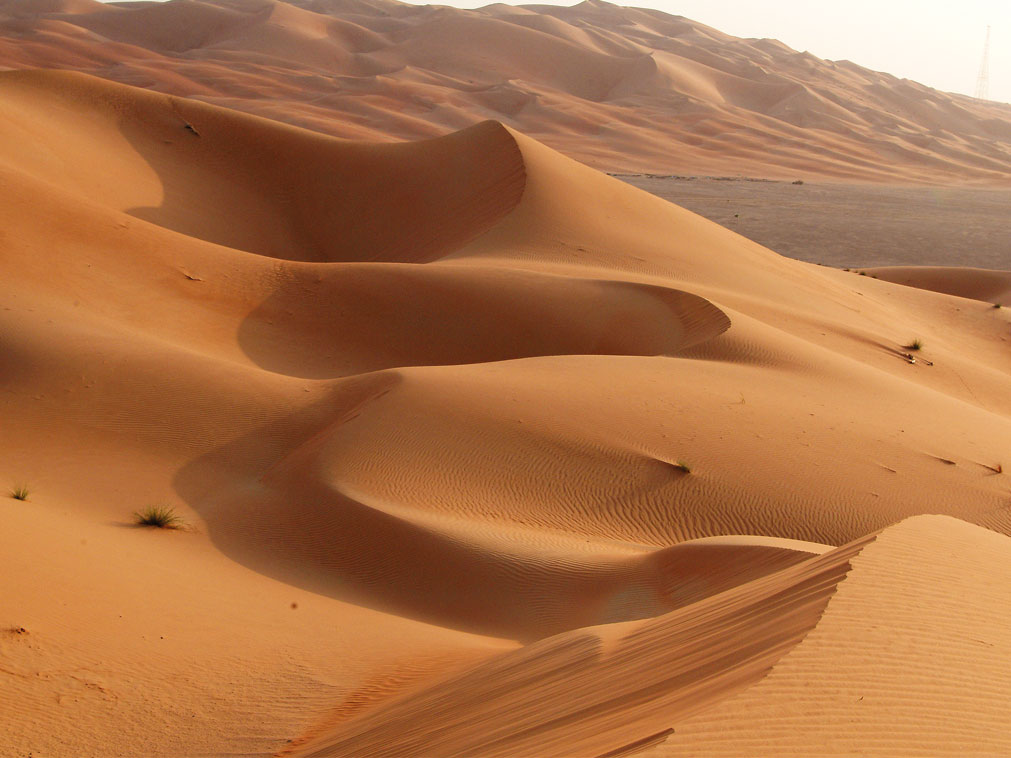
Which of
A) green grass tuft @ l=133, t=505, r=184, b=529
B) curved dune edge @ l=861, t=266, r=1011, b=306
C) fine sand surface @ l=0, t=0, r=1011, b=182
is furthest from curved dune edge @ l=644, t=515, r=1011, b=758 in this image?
fine sand surface @ l=0, t=0, r=1011, b=182

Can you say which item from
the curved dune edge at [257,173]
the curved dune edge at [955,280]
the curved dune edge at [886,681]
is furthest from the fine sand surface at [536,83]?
the curved dune edge at [886,681]

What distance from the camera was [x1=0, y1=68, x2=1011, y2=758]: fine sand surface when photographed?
10.6ft

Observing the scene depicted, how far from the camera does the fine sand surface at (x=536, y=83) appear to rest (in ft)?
168

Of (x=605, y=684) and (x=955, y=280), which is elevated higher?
(x=605, y=684)

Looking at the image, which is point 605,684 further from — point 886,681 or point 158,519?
point 158,519

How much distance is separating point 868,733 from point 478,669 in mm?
2055

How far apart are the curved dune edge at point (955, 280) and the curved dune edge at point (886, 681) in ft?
62.9

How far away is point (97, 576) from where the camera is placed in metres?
5.37

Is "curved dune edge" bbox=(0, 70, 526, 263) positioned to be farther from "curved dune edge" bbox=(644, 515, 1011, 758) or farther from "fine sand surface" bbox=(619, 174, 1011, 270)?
"curved dune edge" bbox=(644, 515, 1011, 758)

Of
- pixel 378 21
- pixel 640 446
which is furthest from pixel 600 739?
pixel 378 21

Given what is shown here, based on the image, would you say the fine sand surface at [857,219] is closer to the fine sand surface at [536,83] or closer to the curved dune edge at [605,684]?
the fine sand surface at [536,83]

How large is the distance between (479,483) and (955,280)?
57.7 ft

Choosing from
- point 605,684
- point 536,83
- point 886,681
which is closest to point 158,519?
point 605,684

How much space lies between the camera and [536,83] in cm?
6912
